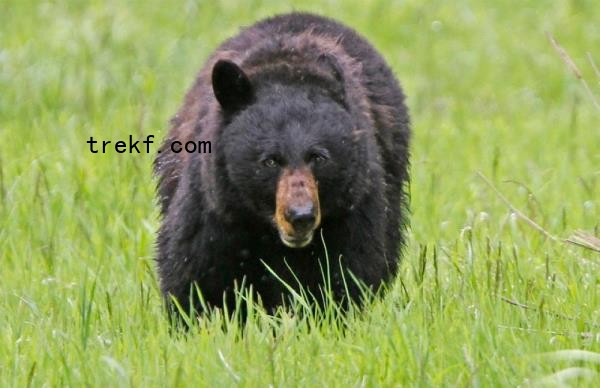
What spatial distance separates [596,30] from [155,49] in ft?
15.2

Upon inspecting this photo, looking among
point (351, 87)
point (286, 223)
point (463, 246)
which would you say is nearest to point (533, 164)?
point (463, 246)

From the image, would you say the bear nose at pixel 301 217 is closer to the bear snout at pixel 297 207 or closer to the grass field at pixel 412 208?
the bear snout at pixel 297 207

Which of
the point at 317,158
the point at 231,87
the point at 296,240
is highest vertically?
the point at 231,87

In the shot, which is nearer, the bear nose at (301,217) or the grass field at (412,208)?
the grass field at (412,208)

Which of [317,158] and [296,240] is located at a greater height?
[317,158]

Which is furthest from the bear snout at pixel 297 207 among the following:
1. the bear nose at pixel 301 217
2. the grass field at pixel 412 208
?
the grass field at pixel 412 208

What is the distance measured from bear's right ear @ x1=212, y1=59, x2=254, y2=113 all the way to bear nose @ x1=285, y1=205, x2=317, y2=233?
2.18ft

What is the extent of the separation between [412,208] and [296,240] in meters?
2.58

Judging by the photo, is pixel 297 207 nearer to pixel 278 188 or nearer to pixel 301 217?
pixel 301 217

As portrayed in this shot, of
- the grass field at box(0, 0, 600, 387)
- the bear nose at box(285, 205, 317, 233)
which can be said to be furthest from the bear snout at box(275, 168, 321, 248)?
the grass field at box(0, 0, 600, 387)

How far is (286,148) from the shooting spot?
538cm

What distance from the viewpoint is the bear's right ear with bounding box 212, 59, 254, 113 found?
18.2ft

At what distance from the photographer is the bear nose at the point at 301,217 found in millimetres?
5102

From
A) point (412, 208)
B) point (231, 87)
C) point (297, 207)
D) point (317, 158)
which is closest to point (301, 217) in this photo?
point (297, 207)
